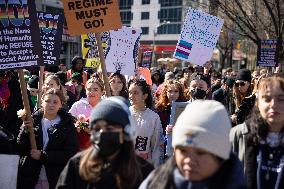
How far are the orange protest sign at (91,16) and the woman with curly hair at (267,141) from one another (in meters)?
2.98

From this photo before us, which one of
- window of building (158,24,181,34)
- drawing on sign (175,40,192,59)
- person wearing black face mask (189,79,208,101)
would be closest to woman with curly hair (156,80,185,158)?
person wearing black face mask (189,79,208,101)

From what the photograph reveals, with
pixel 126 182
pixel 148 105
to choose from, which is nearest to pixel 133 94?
pixel 148 105

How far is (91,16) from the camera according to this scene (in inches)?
236

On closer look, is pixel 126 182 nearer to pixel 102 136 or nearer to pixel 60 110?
pixel 102 136

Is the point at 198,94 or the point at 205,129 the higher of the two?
the point at 205,129

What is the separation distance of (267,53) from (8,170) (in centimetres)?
1193

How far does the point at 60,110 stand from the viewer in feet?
16.8

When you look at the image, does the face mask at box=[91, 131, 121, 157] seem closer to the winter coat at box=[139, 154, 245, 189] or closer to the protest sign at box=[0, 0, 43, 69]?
the winter coat at box=[139, 154, 245, 189]

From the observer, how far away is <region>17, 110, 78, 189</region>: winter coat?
15.5ft

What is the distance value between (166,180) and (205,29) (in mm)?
7093

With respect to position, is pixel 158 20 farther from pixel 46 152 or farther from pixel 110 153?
pixel 110 153

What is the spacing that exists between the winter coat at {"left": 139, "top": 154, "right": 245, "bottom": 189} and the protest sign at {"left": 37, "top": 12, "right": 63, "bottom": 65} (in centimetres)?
538

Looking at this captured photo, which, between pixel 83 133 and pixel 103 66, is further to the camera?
pixel 103 66

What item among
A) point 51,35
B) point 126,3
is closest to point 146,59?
point 51,35
